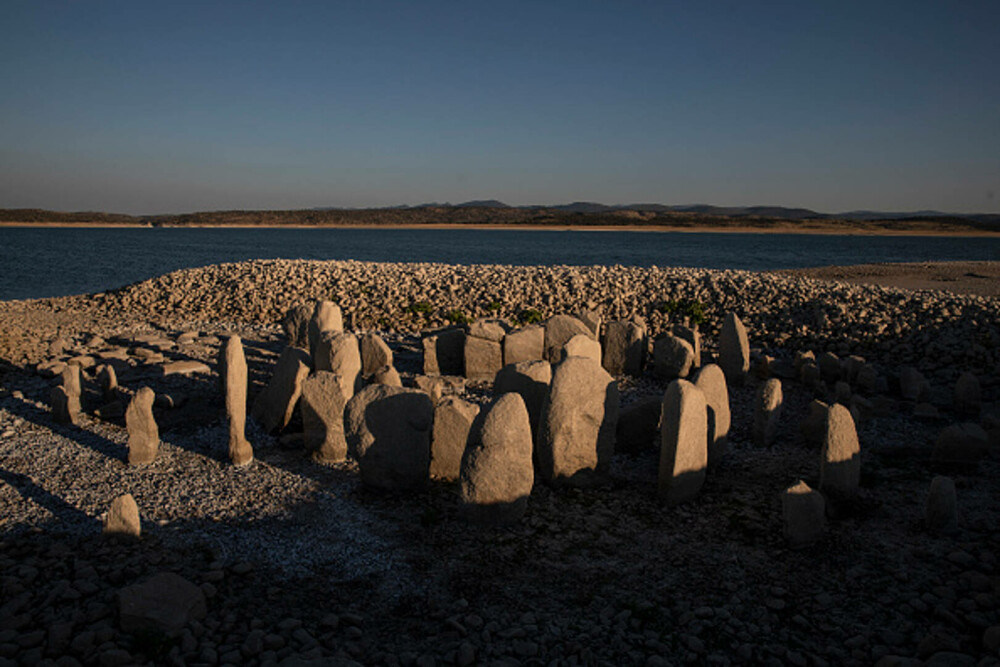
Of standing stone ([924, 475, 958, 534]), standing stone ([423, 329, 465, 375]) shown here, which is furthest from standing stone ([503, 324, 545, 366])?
standing stone ([924, 475, 958, 534])

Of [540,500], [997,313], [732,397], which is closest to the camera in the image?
[540,500]

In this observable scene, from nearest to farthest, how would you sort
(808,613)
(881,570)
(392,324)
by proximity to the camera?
(808,613)
(881,570)
(392,324)

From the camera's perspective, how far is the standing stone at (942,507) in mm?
5172

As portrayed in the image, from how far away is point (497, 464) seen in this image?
5.41 metres

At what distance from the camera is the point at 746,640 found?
12.9ft

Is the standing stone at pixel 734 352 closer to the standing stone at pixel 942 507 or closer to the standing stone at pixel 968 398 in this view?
the standing stone at pixel 968 398

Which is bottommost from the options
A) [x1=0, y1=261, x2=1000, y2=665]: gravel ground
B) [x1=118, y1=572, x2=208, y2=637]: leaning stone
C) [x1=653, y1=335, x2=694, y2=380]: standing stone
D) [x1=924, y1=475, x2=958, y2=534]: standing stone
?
[x1=0, y1=261, x2=1000, y2=665]: gravel ground

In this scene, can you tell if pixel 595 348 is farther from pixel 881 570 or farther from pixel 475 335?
pixel 881 570

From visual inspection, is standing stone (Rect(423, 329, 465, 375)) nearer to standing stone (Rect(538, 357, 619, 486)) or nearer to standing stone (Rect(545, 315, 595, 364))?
standing stone (Rect(545, 315, 595, 364))

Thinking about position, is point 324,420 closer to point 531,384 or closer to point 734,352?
point 531,384

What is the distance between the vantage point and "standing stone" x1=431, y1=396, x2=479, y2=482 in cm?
633

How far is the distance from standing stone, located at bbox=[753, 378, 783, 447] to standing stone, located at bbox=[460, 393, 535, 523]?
3.52 meters

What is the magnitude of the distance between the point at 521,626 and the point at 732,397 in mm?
6474

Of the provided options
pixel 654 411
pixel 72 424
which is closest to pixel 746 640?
pixel 654 411
